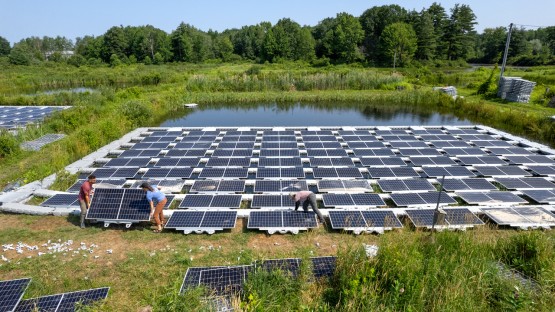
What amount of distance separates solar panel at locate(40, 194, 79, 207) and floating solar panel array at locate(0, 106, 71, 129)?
1266 centimetres

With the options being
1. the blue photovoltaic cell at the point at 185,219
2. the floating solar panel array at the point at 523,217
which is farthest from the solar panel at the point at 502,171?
the blue photovoltaic cell at the point at 185,219

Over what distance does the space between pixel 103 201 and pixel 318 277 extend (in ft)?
21.5

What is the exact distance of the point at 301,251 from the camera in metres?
7.59

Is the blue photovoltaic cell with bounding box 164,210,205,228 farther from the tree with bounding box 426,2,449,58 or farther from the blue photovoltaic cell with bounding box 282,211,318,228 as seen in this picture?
the tree with bounding box 426,2,449,58

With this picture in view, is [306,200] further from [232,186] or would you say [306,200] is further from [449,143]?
[449,143]

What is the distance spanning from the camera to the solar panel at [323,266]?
20.2 feet

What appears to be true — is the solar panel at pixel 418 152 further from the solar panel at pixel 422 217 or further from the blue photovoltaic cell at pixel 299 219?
the blue photovoltaic cell at pixel 299 219

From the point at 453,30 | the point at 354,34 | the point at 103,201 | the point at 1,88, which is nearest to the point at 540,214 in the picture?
the point at 103,201

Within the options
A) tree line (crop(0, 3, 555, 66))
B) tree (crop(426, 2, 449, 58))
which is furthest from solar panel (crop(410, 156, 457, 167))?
tree (crop(426, 2, 449, 58))

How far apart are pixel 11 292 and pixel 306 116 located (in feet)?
71.0

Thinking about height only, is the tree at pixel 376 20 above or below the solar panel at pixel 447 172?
above

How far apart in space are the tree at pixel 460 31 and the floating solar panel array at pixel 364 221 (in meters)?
69.9

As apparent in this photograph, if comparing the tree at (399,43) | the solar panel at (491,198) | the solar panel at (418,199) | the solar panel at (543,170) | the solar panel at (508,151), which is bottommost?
the solar panel at (491,198)

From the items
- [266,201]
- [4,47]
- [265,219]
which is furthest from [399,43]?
[4,47]
